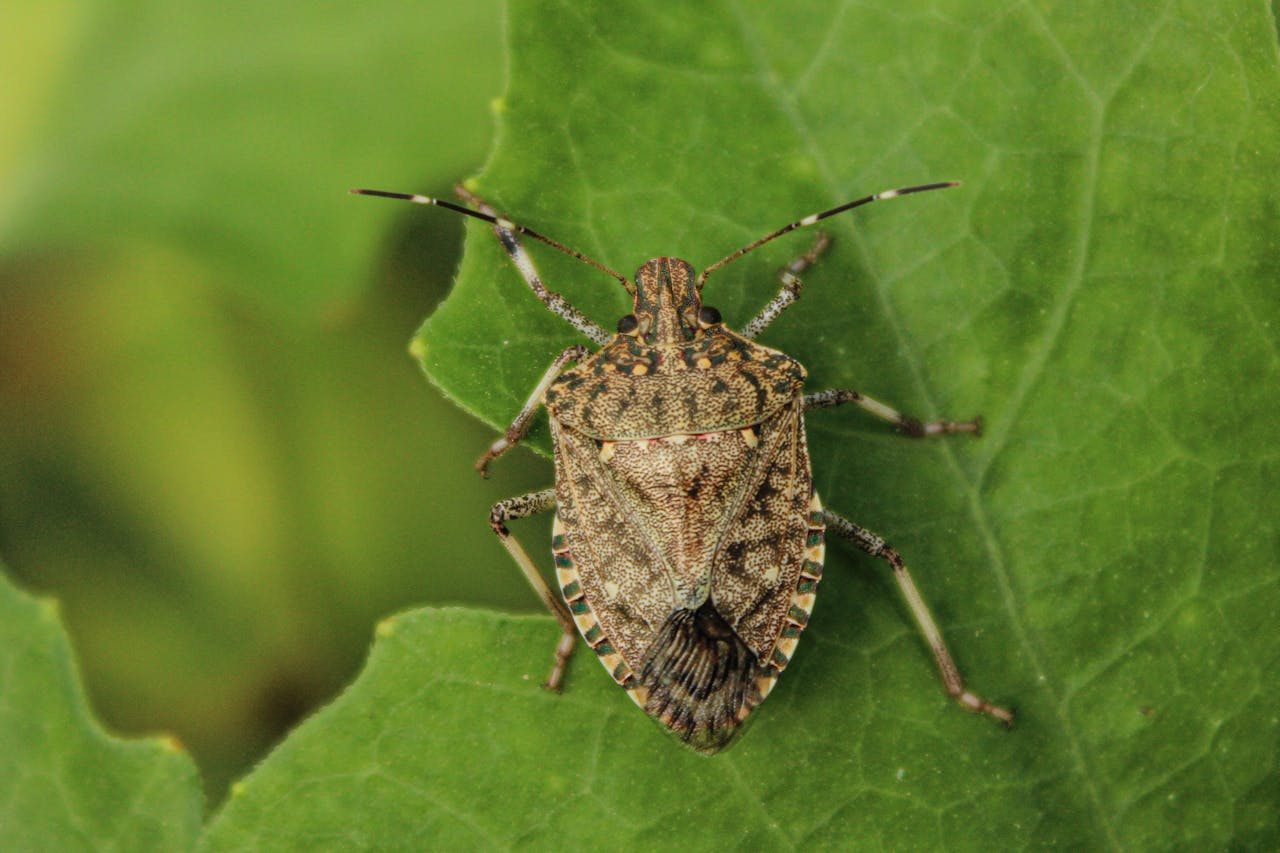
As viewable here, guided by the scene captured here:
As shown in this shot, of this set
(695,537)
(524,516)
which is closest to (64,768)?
(524,516)

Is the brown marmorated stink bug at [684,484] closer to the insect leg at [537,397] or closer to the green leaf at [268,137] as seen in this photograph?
the insect leg at [537,397]

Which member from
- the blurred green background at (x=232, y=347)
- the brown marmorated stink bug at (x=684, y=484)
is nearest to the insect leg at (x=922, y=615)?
the brown marmorated stink bug at (x=684, y=484)

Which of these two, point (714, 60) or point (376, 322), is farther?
point (376, 322)

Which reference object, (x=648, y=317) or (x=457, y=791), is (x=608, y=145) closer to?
(x=648, y=317)

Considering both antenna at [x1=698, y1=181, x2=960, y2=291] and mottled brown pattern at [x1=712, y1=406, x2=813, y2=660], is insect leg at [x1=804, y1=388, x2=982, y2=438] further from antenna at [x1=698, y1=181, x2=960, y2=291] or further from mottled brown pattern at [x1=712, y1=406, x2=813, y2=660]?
antenna at [x1=698, y1=181, x2=960, y2=291]

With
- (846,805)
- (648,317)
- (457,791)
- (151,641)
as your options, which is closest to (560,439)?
(648,317)

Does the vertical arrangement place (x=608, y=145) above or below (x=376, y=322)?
above

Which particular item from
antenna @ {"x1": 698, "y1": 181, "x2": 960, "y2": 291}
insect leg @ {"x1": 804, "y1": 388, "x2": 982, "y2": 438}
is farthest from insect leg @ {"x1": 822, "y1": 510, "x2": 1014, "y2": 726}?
antenna @ {"x1": 698, "y1": 181, "x2": 960, "y2": 291}
